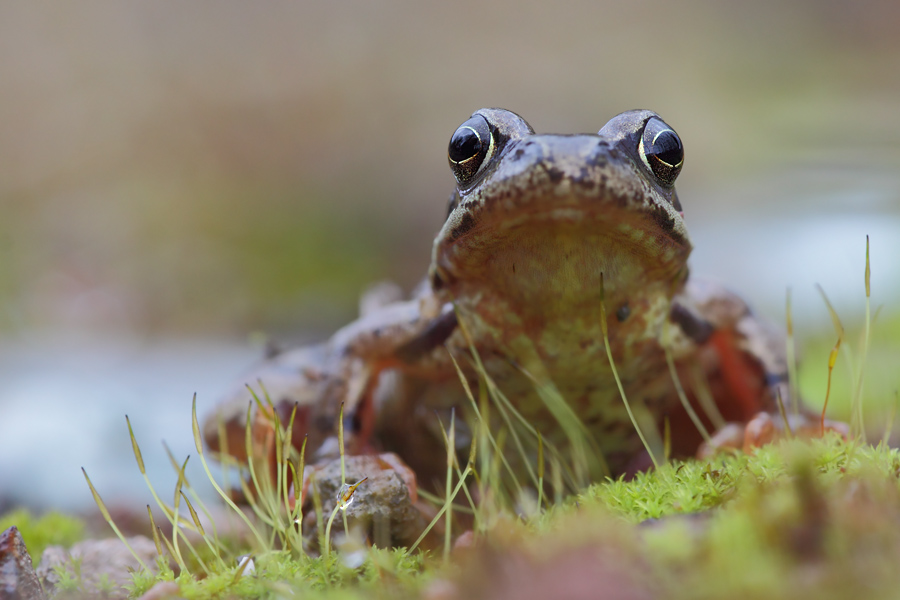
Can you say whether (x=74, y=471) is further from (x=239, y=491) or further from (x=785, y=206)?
(x=785, y=206)

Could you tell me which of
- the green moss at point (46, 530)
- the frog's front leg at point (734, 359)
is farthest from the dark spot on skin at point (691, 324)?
the green moss at point (46, 530)

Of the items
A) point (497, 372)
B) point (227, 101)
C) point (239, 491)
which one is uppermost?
point (227, 101)

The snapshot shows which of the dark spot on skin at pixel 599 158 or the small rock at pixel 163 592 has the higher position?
the dark spot on skin at pixel 599 158

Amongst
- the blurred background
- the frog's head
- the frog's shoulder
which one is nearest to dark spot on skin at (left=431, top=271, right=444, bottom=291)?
the frog's head

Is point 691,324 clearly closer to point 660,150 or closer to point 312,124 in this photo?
point 660,150

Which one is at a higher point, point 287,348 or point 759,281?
point 287,348

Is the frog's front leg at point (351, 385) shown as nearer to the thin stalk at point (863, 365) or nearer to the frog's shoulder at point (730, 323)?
the frog's shoulder at point (730, 323)

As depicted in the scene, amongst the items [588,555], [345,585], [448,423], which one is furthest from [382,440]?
[588,555]

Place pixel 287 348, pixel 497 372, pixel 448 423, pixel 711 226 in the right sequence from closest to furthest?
pixel 497 372 < pixel 448 423 < pixel 287 348 < pixel 711 226
